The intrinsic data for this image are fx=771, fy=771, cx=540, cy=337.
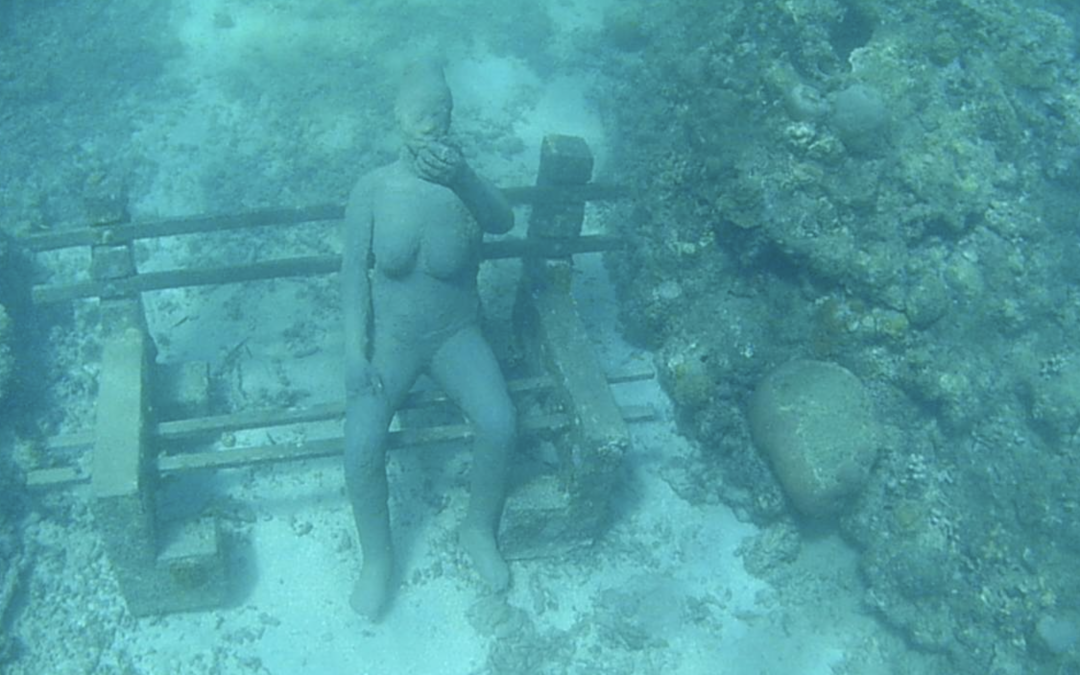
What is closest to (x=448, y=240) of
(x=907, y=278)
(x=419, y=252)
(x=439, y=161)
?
(x=419, y=252)

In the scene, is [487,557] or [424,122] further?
[487,557]

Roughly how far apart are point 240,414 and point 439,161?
6.65 feet

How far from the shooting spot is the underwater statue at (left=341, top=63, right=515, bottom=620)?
4.19 meters

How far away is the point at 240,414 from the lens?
4.74 metres

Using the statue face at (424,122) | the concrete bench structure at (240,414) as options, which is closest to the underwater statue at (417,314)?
the statue face at (424,122)

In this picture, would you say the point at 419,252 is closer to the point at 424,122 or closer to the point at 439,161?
the point at 439,161

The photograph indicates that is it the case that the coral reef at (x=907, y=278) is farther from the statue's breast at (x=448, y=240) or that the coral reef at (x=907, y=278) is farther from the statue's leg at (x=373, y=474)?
the statue's leg at (x=373, y=474)

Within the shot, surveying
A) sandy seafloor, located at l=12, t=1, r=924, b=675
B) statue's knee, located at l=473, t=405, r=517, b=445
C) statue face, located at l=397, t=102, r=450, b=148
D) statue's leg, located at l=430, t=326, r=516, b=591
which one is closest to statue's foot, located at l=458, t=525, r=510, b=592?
statue's leg, located at l=430, t=326, r=516, b=591

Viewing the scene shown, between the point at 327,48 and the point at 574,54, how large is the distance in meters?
2.80

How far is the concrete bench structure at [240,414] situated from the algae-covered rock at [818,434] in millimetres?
870

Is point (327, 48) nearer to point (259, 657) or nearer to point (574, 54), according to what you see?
point (574, 54)

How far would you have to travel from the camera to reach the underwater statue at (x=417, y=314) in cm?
419

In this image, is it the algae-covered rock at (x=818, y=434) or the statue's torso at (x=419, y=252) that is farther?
the algae-covered rock at (x=818, y=434)

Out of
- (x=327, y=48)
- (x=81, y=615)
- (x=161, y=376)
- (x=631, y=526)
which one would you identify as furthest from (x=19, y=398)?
(x=327, y=48)
